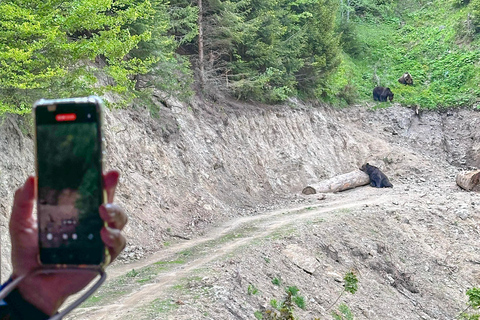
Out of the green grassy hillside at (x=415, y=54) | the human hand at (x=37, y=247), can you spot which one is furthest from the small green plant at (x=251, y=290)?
the green grassy hillside at (x=415, y=54)

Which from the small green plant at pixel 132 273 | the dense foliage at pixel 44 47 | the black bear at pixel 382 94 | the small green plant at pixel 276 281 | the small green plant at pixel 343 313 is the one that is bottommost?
the small green plant at pixel 343 313

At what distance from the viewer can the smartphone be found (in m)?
1.80

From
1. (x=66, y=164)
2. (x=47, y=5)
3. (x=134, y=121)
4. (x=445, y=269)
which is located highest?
(x=47, y=5)

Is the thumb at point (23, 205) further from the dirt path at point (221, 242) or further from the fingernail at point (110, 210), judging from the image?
the dirt path at point (221, 242)

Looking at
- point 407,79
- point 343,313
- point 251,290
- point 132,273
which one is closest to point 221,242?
point 132,273

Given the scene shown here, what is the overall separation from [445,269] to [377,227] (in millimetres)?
2264

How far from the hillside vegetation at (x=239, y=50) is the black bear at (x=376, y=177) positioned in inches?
222

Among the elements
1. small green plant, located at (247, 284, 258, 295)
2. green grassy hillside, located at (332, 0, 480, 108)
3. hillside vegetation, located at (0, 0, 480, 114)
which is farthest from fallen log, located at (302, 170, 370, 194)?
small green plant, located at (247, 284, 258, 295)

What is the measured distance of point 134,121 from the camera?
1641cm

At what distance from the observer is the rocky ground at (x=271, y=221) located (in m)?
8.88

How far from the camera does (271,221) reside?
15.3m

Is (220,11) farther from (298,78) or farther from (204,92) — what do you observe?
(298,78)

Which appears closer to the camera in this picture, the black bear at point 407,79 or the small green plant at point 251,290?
the small green plant at point 251,290

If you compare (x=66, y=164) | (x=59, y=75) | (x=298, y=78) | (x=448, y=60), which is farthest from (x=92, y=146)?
(x=448, y=60)
